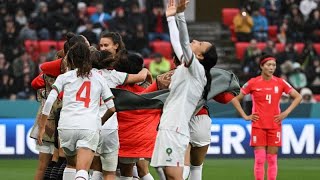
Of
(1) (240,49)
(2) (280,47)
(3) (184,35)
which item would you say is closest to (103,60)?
(3) (184,35)

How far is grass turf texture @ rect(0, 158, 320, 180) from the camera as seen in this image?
1622 cm

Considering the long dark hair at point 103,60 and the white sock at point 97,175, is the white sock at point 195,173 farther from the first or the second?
the long dark hair at point 103,60

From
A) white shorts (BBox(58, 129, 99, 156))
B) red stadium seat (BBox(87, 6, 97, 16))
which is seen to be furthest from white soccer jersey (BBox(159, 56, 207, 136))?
red stadium seat (BBox(87, 6, 97, 16))

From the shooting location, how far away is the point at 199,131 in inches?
459

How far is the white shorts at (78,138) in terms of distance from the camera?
10695mm

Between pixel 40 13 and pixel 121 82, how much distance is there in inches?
605

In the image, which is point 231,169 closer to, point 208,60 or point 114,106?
point 114,106

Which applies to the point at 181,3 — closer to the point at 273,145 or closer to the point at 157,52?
the point at 273,145

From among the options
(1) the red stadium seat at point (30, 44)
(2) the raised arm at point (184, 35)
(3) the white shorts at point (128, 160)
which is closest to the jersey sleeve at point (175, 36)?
(2) the raised arm at point (184, 35)

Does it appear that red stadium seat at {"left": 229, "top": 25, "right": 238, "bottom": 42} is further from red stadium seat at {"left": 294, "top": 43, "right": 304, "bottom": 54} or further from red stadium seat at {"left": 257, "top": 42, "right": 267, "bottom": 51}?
red stadium seat at {"left": 294, "top": 43, "right": 304, "bottom": 54}

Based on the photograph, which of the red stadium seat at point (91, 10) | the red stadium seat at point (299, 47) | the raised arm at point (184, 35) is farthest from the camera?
the red stadium seat at point (91, 10)

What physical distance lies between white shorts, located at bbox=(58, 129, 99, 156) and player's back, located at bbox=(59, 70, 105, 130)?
4 centimetres

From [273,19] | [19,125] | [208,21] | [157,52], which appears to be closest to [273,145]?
[19,125]

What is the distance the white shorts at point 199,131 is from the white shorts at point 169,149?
1.38 metres
